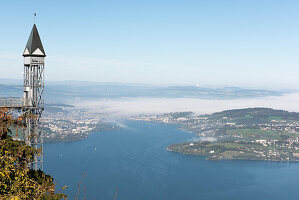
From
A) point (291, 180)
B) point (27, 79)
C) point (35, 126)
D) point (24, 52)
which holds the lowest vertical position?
point (291, 180)

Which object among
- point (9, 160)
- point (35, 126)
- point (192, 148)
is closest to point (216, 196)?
point (192, 148)

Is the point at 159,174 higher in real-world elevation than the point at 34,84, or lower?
lower

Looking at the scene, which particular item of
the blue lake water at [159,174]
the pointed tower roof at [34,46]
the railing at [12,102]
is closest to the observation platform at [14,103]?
the railing at [12,102]

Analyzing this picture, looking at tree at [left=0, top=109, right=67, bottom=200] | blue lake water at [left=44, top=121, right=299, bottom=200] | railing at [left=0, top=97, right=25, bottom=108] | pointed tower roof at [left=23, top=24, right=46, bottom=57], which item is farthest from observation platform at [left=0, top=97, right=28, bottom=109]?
blue lake water at [left=44, top=121, right=299, bottom=200]

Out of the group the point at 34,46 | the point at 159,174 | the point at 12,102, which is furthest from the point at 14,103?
the point at 159,174

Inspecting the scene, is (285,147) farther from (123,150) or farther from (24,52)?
(24,52)

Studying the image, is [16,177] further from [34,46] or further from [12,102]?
[34,46]

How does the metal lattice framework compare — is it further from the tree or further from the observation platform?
the tree
